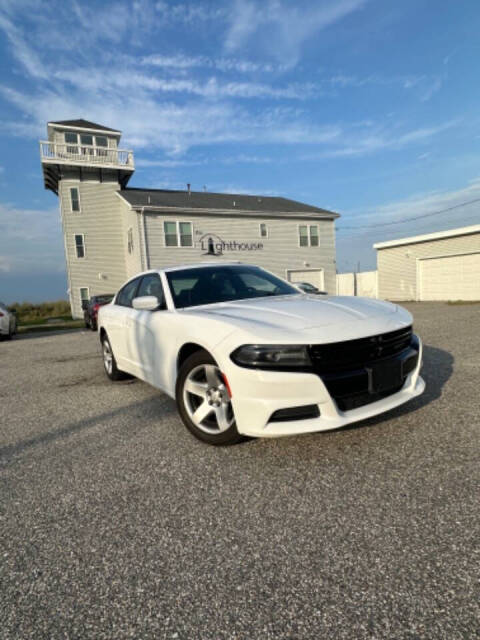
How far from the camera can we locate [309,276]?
933 inches

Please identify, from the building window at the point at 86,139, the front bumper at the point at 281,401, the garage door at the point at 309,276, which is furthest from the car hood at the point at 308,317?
the building window at the point at 86,139

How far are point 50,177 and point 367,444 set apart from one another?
2713 centimetres

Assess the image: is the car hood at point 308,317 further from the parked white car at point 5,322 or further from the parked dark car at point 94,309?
the parked dark car at point 94,309

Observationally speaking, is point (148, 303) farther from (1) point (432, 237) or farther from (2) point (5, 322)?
(1) point (432, 237)

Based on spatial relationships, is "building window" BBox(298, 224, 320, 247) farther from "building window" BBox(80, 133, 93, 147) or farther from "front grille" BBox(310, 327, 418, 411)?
"front grille" BBox(310, 327, 418, 411)

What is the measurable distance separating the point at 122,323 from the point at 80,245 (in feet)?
67.9

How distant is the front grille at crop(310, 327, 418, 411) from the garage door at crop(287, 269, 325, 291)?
20742mm

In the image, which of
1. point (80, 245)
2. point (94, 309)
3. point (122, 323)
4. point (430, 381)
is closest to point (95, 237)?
point (80, 245)

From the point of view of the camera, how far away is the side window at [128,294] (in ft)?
15.0

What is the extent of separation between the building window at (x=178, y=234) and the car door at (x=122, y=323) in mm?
15564

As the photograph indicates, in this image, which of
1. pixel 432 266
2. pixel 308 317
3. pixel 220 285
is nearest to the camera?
pixel 308 317

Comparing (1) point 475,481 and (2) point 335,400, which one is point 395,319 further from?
(1) point 475,481

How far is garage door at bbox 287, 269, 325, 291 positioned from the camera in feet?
76.2

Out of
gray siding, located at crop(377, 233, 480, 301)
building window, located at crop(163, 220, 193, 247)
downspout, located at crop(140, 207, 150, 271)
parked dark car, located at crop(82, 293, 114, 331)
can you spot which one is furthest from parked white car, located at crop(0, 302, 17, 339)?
gray siding, located at crop(377, 233, 480, 301)
